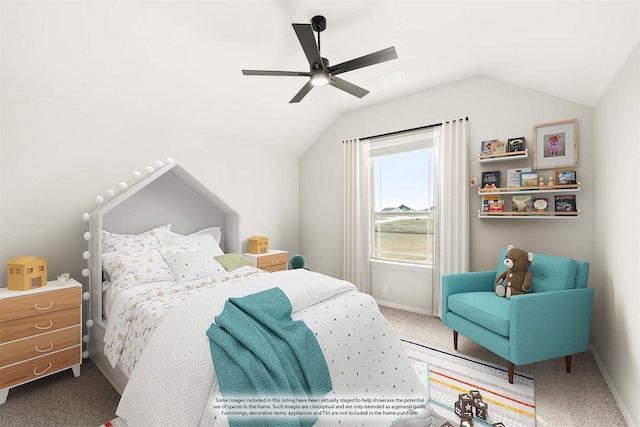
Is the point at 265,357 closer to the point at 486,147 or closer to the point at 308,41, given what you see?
the point at 308,41

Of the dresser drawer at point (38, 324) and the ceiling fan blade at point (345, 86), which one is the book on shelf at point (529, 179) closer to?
the ceiling fan blade at point (345, 86)

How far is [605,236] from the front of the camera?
2.41 metres

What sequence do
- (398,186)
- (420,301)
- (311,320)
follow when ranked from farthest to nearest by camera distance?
(398,186) → (420,301) → (311,320)

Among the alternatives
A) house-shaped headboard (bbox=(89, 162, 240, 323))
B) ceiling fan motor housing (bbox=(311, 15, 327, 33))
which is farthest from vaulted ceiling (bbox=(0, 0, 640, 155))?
house-shaped headboard (bbox=(89, 162, 240, 323))

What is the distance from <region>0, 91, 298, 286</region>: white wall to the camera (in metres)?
2.39

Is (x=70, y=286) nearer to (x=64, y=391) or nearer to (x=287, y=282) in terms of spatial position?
(x=64, y=391)

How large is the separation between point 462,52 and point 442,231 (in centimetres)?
185

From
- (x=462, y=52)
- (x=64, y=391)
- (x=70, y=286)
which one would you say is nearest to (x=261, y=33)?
(x=462, y=52)

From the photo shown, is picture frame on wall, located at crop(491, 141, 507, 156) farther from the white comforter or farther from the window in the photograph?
the white comforter

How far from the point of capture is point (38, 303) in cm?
213

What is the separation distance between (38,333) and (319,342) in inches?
82.2

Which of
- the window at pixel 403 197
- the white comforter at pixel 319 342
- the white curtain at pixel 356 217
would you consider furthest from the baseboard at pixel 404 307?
the white comforter at pixel 319 342

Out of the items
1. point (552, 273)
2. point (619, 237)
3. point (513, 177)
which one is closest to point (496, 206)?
point (513, 177)

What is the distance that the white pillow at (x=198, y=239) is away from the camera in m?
3.12
